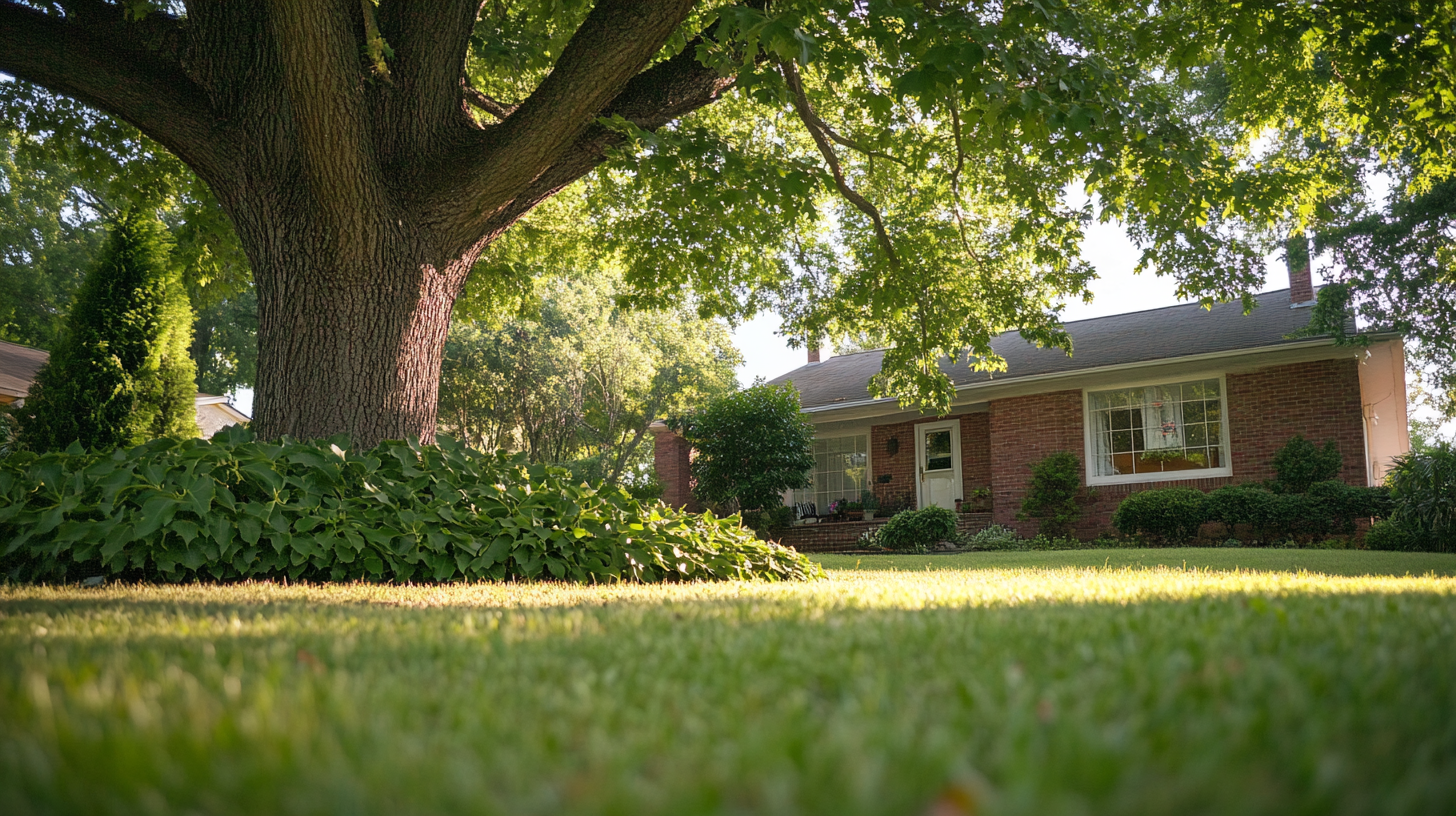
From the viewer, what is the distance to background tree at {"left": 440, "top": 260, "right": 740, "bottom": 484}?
2900cm

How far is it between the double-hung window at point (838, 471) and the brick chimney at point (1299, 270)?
9.63 meters

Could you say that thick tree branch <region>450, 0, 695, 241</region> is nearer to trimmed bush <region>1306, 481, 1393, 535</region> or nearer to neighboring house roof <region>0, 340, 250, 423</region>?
neighboring house roof <region>0, 340, 250, 423</region>

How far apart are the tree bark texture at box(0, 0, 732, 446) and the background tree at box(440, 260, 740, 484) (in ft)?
69.5

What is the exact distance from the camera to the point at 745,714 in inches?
58.7

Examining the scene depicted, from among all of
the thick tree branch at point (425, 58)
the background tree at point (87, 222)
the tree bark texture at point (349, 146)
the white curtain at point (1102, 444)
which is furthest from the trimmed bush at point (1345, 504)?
the background tree at point (87, 222)

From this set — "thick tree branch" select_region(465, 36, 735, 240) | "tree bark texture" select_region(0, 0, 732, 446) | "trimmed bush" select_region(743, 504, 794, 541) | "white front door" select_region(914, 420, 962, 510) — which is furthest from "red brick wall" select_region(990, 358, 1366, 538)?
"tree bark texture" select_region(0, 0, 732, 446)

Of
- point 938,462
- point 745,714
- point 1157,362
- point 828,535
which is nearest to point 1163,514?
point 1157,362

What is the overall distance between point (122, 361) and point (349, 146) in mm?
6379

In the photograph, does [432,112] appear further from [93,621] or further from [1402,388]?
[1402,388]

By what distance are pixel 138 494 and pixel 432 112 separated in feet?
12.0

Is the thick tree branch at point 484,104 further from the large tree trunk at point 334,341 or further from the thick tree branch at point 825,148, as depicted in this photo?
the thick tree branch at point 825,148

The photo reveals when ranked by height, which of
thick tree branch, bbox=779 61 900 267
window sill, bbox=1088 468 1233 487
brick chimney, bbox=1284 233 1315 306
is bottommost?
window sill, bbox=1088 468 1233 487

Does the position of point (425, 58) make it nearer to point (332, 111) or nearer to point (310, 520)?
point (332, 111)

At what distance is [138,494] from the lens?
5.41m
